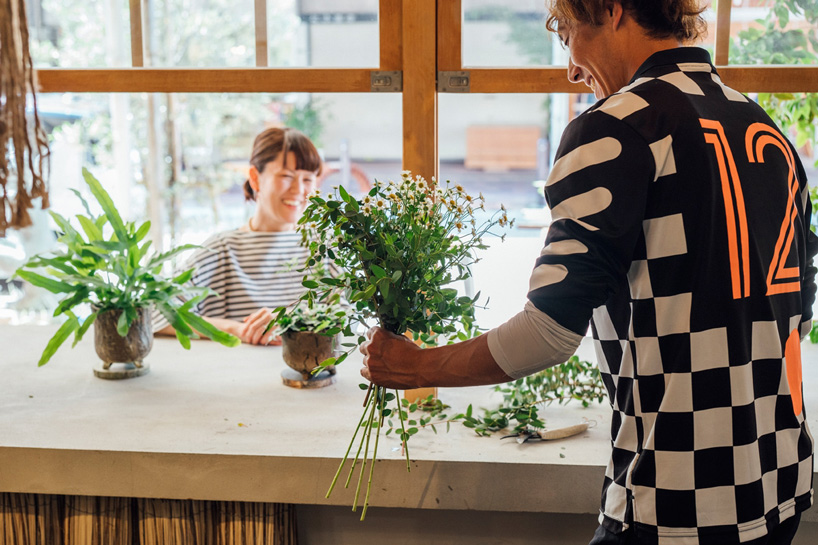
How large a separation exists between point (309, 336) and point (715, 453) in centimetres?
99

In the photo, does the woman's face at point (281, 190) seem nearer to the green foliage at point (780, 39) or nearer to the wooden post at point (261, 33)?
the wooden post at point (261, 33)

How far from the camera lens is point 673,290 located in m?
0.94

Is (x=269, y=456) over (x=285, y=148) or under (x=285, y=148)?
under

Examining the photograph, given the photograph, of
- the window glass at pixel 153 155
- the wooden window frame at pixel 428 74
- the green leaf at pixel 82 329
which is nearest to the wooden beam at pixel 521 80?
the wooden window frame at pixel 428 74

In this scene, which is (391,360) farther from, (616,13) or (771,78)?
(771,78)

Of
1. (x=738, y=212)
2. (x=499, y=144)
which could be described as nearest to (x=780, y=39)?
(x=738, y=212)

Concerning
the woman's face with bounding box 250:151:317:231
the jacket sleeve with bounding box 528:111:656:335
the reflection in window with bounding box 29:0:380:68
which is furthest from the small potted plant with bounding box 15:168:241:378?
the reflection in window with bounding box 29:0:380:68

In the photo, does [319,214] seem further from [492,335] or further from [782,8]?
[782,8]

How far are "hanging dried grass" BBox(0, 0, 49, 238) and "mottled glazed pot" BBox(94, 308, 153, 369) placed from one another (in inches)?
11.4

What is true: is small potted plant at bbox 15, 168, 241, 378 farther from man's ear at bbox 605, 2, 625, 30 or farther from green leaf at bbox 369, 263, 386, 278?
man's ear at bbox 605, 2, 625, 30

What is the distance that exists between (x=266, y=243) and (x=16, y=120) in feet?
3.65

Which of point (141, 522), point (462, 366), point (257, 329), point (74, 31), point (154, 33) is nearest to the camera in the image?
point (462, 366)

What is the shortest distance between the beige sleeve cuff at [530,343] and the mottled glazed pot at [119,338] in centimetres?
110

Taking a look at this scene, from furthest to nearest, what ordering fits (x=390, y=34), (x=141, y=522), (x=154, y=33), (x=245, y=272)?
(x=154, y=33) → (x=245, y=272) → (x=390, y=34) → (x=141, y=522)
